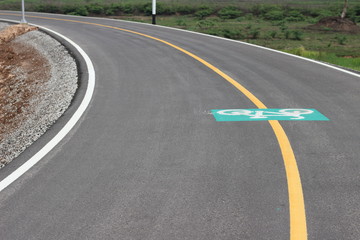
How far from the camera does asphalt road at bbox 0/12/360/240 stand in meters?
4.74

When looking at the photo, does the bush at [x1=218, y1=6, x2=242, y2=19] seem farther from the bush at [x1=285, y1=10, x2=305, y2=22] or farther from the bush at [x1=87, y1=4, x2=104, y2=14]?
the bush at [x1=87, y1=4, x2=104, y2=14]

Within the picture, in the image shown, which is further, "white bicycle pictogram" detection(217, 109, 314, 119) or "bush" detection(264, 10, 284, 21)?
"bush" detection(264, 10, 284, 21)

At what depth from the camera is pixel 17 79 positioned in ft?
47.2

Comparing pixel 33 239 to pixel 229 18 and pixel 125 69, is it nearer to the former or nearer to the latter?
pixel 125 69

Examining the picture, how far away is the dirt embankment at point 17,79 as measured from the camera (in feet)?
33.5

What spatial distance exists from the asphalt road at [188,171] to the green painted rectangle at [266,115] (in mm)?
235

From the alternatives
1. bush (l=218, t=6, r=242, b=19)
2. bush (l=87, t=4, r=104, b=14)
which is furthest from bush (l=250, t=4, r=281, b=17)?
bush (l=87, t=4, r=104, b=14)

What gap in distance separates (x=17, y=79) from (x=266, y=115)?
28.8ft

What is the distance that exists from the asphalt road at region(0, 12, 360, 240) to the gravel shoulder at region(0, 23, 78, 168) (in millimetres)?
645

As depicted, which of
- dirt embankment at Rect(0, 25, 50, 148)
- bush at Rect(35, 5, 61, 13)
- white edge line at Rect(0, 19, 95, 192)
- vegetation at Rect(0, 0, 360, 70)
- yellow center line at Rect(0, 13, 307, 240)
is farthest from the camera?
bush at Rect(35, 5, 61, 13)

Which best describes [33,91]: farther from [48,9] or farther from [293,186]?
[48,9]

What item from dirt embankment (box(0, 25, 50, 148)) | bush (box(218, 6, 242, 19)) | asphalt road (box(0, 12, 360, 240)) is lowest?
dirt embankment (box(0, 25, 50, 148))

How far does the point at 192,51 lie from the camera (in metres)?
16.8

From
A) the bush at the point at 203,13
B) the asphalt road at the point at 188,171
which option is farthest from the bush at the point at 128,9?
the asphalt road at the point at 188,171
